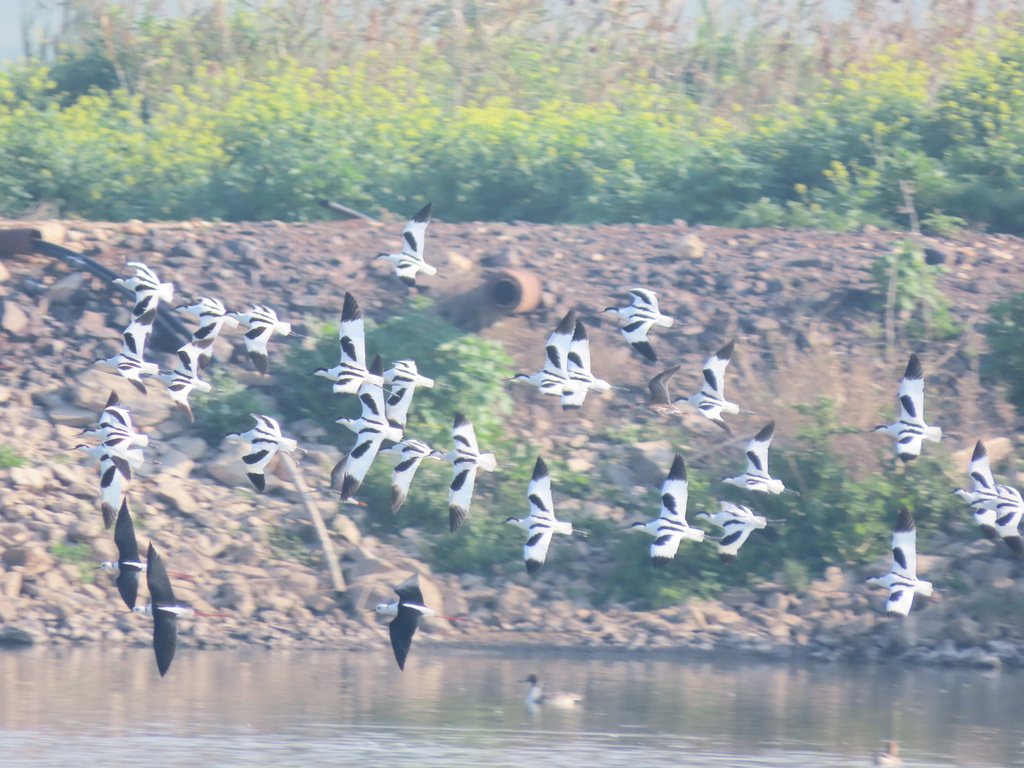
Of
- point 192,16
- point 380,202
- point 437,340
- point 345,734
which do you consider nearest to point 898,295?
point 437,340

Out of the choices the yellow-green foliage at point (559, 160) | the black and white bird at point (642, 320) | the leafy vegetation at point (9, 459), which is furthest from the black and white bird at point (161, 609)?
the yellow-green foliage at point (559, 160)

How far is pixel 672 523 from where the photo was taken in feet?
43.4

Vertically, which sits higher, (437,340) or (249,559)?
(437,340)

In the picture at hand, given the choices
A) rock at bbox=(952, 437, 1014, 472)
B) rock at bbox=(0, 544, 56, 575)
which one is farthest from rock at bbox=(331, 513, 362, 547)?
rock at bbox=(952, 437, 1014, 472)

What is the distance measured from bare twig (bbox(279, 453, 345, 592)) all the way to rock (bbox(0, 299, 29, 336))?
3822 mm

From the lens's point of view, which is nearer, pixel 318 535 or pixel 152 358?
pixel 318 535

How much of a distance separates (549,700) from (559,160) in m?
10.6

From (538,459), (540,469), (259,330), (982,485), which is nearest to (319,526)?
(259,330)

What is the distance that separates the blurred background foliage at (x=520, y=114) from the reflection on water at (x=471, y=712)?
810 centimetres

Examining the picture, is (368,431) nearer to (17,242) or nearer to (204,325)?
(204,325)

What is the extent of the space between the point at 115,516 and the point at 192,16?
14333mm

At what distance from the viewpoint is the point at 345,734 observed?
11469 millimetres

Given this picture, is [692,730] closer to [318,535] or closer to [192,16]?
[318,535]

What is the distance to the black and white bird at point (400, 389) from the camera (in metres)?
13.4
